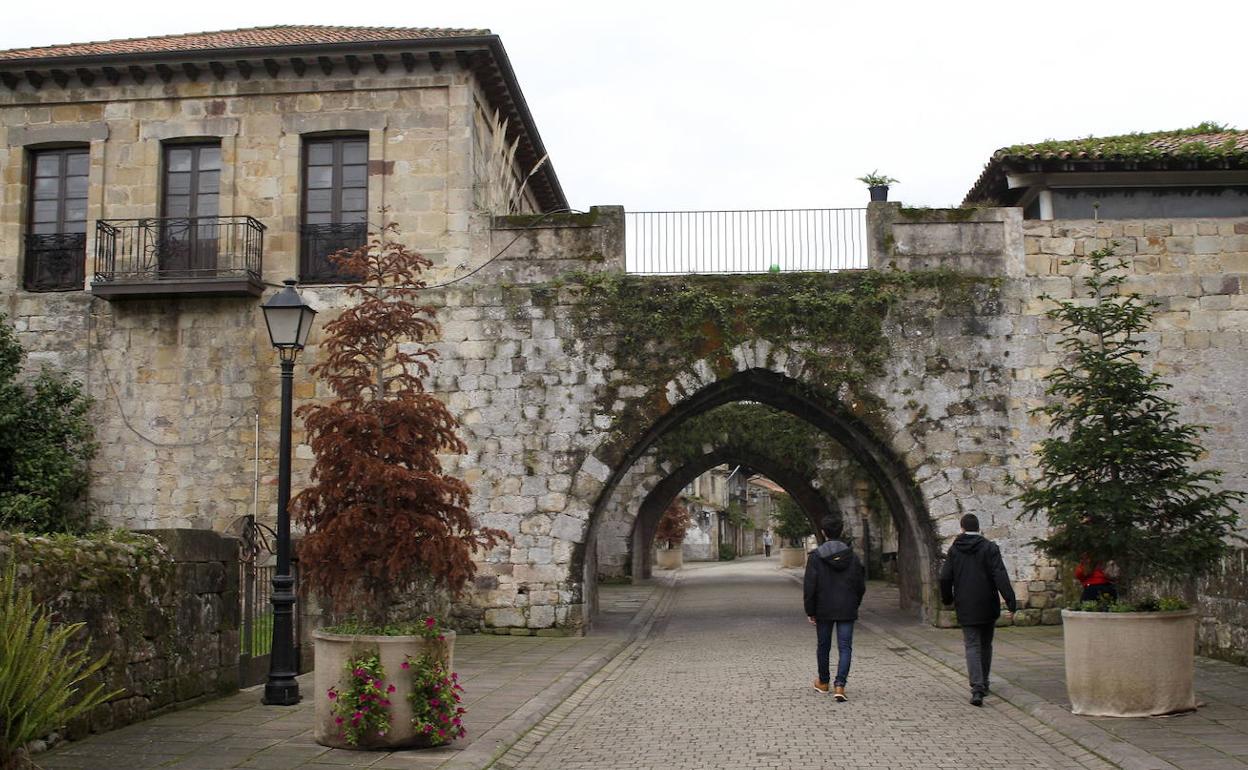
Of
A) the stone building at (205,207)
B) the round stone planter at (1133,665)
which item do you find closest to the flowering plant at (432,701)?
the round stone planter at (1133,665)

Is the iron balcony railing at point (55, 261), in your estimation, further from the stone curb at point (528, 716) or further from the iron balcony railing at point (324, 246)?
the stone curb at point (528, 716)

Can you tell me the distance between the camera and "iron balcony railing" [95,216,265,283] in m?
16.2

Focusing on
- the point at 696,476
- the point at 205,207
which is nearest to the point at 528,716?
the point at 205,207

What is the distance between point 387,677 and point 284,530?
8.60 feet

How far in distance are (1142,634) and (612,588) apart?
19583 mm

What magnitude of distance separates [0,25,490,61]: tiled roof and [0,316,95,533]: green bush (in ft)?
13.6

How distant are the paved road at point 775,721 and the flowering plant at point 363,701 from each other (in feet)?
2.73

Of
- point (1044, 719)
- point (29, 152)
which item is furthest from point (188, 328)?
point (1044, 719)

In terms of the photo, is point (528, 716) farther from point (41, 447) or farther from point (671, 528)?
point (671, 528)

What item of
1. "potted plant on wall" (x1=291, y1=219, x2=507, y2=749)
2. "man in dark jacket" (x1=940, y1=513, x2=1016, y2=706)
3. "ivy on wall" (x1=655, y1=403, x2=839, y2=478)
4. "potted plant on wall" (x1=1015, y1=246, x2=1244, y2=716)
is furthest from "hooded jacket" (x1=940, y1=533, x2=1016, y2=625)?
"ivy on wall" (x1=655, y1=403, x2=839, y2=478)

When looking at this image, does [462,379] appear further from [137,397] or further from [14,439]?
[14,439]

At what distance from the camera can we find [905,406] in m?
15.6

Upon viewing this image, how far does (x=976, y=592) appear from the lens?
31.4ft

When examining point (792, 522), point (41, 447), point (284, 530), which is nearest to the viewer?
point (284, 530)
